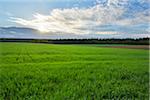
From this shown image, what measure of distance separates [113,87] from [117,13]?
297cm

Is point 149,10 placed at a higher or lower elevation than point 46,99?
higher

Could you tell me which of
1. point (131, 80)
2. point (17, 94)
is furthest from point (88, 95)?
point (131, 80)

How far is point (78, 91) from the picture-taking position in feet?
15.0

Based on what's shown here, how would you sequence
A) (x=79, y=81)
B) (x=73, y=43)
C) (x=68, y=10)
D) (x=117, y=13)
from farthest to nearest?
1. (x=73, y=43)
2. (x=117, y=13)
3. (x=68, y=10)
4. (x=79, y=81)

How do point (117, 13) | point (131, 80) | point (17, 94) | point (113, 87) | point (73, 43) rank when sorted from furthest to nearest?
point (73, 43) < point (117, 13) < point (131, 80) < point (113, 87) < point (17, 94)

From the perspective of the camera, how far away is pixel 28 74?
19.9ft

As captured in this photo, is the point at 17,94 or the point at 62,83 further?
the point at 62,83

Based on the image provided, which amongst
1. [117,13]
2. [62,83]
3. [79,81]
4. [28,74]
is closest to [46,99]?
[62,83]

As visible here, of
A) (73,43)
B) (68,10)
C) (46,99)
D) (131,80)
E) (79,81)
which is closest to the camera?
(46,99)

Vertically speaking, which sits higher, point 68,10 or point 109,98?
point 68,10

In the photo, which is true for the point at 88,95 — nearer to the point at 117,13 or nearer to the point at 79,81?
the point at 79,81

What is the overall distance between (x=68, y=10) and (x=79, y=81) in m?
2.28

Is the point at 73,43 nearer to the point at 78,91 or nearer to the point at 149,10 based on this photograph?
the point at 149,10

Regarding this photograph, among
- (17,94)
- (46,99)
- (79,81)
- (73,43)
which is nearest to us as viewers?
(46,99)
